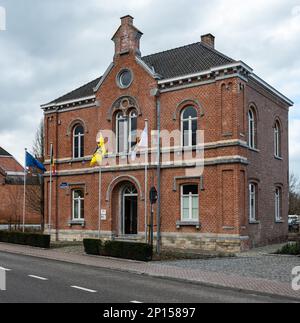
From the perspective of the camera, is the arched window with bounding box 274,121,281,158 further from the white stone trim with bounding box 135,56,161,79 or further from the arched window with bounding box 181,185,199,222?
the white stone trim with bounding box 135,56,161,79

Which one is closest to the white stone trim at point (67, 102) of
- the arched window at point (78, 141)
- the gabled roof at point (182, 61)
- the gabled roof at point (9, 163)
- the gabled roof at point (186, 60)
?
the gabled roof at point (182, 61)

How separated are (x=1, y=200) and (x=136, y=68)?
26.0 m

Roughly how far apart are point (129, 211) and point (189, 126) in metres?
6.24

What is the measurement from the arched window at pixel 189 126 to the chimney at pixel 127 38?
495cm

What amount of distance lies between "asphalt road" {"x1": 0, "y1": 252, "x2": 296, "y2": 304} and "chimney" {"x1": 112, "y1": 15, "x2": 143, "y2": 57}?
1496cm

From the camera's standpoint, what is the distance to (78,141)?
29.6m

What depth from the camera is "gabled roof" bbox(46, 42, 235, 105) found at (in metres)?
24.5

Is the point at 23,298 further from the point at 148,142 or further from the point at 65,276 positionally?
the point at 148,142

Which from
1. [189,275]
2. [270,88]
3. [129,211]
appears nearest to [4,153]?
[129,211]

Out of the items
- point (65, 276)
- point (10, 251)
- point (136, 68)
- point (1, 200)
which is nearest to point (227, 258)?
point (65, 276)

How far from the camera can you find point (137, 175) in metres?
25.8

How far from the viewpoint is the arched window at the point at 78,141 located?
96.5 ft

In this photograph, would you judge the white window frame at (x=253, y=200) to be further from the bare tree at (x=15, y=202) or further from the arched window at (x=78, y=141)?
the bare tree at (x=15, y=202)
